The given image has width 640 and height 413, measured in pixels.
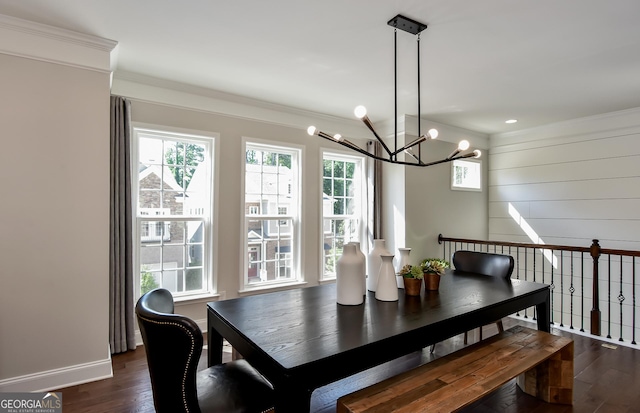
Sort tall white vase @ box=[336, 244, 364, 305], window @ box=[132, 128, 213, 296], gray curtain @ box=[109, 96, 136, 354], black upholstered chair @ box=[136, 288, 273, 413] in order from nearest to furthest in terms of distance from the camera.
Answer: black upholstered chair @ box=[136, 288, 273, 413], tall white vase @ box=[336, 244, 364, 305], gray curtain @ box=[109, 96, 136, 354], window @ box=[132, 128, 213, 296]

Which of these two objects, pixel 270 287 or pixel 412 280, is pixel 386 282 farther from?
pixel 270 287

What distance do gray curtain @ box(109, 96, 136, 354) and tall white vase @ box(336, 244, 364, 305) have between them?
7.21 feet

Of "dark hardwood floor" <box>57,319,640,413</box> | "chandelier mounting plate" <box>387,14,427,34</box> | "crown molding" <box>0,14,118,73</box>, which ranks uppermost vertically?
"chandelier mounting plate" <box>387,14,427,34</box>

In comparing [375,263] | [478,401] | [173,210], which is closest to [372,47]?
[375,263]

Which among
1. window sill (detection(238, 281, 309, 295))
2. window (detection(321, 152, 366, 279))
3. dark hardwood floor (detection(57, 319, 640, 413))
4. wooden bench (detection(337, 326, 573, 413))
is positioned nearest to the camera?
wooden bench (detection(337, 326, 573, 413))

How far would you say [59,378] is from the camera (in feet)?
8.05

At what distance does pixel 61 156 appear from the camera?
2.48m

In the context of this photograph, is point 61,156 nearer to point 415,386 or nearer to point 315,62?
point 315,62

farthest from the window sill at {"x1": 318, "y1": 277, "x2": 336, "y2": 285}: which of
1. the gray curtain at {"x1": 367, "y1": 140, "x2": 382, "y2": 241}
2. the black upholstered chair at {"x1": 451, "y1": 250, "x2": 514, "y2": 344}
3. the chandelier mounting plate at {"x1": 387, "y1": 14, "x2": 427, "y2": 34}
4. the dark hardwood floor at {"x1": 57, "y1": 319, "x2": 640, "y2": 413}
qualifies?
the chandelier mounting plate at {"x1": 387, "y1": 14, "x2": 427, "y2": 34}

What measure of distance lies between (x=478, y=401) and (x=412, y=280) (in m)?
1.01

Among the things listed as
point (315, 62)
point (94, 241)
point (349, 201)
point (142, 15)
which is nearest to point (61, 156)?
point (94, 241)

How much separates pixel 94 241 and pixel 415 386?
2.49 metres

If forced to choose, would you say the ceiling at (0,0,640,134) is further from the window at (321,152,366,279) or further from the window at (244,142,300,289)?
the window at (321,152,366,279)

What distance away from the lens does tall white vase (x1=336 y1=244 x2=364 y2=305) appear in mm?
1958
